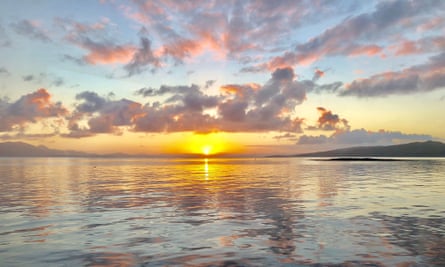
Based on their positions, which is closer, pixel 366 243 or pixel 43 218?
pixel 366 243

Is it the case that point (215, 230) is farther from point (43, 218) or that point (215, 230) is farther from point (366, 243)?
point (43, 218)

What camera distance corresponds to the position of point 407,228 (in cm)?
2361

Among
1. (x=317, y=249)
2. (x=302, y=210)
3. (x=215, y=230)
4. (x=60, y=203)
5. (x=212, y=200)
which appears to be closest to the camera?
(x=317, y=249)

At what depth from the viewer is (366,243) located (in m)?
19.7

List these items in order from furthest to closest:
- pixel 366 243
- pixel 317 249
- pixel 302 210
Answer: pixel 302 210
pixel 366 243
pixel 317 249

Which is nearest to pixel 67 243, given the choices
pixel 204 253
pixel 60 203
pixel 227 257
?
pixel 204 253

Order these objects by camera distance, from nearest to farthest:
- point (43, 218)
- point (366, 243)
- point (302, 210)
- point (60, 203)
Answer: point (366, 243)
point (43, 218)
point (302, 210)
point (60, 203)

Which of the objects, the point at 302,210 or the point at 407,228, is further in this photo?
the point at 302,210

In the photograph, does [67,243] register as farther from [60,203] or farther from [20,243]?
[60,203]

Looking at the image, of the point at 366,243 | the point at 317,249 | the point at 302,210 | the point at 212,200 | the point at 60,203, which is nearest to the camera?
the point at 317,249

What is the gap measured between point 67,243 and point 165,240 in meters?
5.50

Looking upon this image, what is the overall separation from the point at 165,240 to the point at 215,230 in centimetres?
400

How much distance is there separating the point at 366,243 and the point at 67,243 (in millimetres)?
16746

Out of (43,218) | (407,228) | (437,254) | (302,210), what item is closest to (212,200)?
(302,210)
